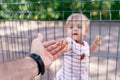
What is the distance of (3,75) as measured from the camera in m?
1.09

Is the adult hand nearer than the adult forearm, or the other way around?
the adult forearm

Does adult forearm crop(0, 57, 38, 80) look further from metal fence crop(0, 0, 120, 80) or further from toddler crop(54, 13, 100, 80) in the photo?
toddler crop(54, 13, 100, 80)

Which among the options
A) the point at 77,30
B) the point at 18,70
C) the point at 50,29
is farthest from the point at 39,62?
the point at 50,29

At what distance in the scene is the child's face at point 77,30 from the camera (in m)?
2.37

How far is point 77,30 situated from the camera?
2404mm

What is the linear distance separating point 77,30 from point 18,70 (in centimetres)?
130

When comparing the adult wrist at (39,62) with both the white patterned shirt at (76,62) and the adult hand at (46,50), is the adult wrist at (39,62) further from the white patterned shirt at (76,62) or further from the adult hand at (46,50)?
the white patterned shirt at (76,62)

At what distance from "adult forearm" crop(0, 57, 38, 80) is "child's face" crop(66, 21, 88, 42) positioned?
114 centimetres

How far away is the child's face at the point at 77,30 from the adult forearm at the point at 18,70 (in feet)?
3.73

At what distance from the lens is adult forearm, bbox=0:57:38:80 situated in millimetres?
1103

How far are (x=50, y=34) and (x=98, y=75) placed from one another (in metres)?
2.18

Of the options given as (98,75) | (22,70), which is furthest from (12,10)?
(22,70)

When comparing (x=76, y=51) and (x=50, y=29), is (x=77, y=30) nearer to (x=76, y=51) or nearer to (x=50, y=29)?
(x=76, y=51)

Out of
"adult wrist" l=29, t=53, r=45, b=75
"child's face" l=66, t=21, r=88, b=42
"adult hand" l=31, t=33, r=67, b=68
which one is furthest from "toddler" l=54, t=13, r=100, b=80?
"adult wrist" l=29, t=53, r=45, b=75
